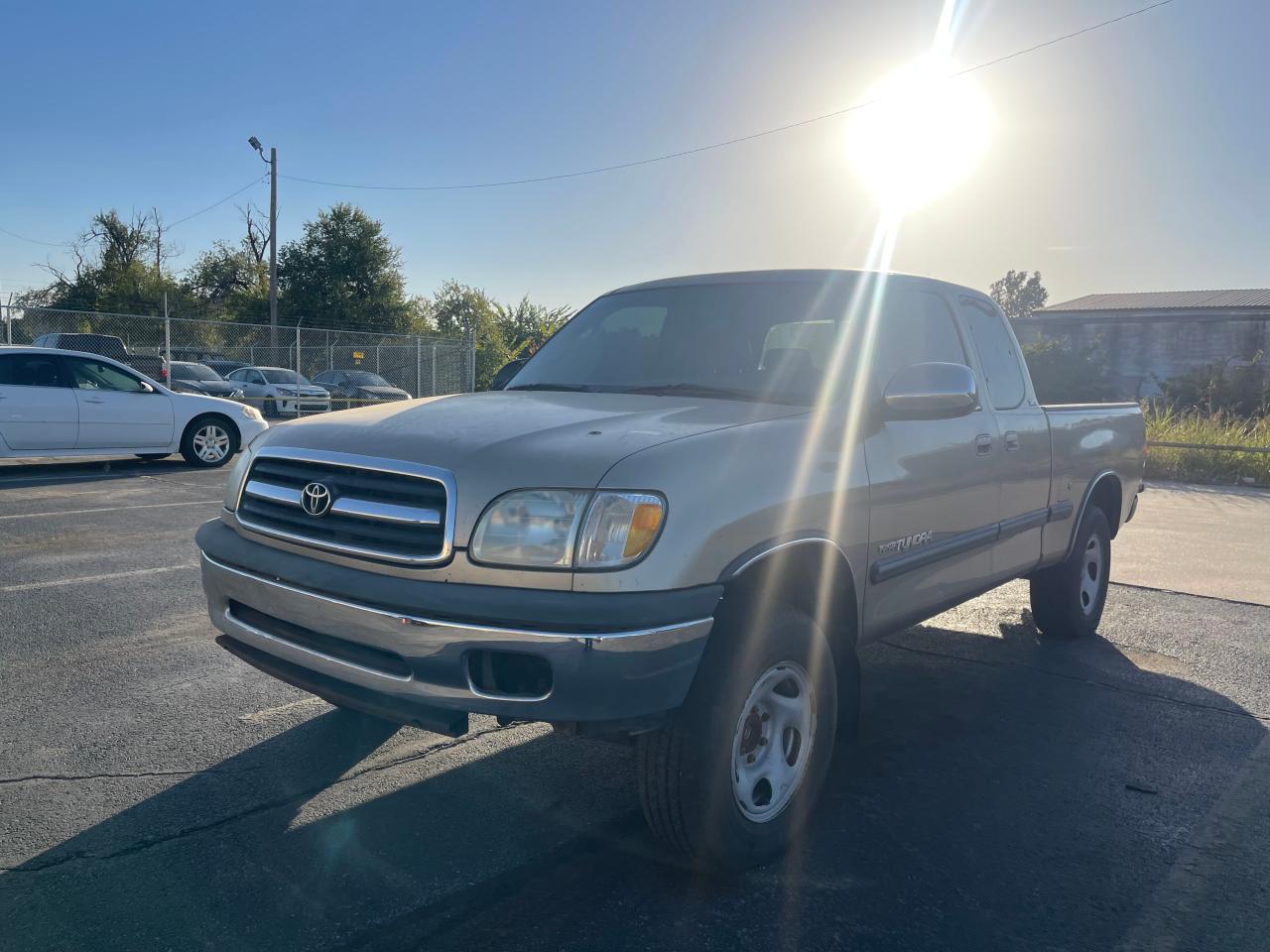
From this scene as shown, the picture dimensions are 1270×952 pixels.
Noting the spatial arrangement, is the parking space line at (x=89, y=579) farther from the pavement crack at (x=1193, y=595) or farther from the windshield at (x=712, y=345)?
the pavement crack at (x=1193, y=595)

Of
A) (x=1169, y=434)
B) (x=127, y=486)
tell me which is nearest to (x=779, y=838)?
(x=127, y=486)

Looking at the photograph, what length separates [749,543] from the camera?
2.93 metres

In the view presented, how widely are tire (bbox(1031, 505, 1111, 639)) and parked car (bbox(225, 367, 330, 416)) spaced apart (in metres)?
21.1

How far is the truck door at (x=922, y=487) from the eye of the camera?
12.0ft

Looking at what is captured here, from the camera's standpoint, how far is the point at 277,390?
83.8 feet

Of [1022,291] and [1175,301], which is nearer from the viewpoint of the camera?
[1175,301]

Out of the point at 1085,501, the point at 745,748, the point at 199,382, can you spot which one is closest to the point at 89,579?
the point at 745,748

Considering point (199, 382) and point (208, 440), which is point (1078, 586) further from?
point (199, 382)

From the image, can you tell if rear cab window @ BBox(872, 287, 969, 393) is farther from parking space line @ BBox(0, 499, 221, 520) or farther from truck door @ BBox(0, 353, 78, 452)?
truck door @ BBox(0, 353, 78, 452)

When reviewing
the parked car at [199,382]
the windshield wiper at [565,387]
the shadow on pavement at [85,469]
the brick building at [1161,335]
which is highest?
the brick building at [1161,335]

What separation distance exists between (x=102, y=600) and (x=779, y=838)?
15.1ft

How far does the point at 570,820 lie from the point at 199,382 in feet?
78.2

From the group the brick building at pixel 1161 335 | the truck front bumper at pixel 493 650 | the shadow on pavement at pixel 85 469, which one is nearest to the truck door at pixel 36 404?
the shadow on pavement at pixel 85 469

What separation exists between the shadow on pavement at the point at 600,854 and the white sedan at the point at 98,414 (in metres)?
9.68
